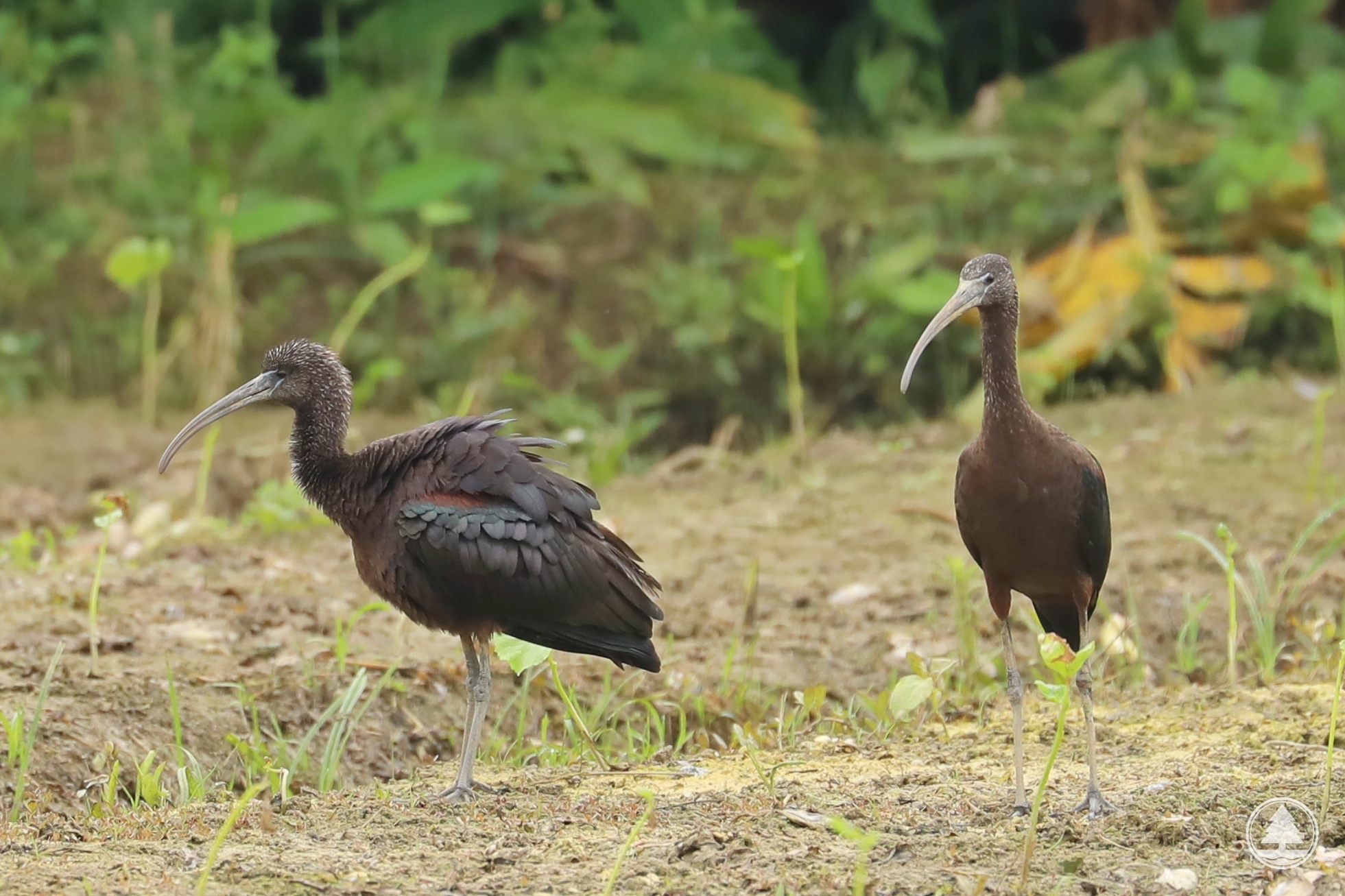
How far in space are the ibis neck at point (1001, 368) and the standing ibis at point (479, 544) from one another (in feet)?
3.39

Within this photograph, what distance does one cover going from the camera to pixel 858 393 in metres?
8.72

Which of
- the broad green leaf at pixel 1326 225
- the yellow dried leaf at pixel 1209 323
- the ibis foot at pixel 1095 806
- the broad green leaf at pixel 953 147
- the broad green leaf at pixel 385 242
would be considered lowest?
the ibis foot at pixel 1095 806

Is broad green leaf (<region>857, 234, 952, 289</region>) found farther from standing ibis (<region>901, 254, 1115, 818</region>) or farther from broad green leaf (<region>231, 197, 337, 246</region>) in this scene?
standing ibis (<region>901, 254, 1115, 818</region>)

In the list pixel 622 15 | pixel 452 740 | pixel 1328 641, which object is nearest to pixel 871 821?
pixel 452 740

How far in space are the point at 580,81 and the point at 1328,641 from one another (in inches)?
237

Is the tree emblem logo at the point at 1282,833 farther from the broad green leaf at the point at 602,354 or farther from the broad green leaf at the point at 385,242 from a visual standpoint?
the broad green leaf at the point at 385,242

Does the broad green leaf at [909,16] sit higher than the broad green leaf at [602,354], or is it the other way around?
the broad green leaf at [909,16]

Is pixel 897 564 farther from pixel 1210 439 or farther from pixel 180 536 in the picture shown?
pixel 180 536

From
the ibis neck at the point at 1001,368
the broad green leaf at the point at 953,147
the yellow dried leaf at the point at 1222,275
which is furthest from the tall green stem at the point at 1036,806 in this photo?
the broad green leaf at the point at 953,147

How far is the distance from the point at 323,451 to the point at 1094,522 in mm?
1931

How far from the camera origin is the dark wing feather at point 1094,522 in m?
3.69

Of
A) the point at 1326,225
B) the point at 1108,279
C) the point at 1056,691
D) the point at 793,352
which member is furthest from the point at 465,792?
the point at 1326,225

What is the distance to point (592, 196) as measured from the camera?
30.1 ft

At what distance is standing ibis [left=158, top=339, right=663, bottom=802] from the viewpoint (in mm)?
3971
